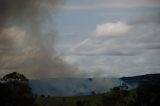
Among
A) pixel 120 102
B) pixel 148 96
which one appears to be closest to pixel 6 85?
pixel 148 96

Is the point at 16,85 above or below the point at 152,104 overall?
above

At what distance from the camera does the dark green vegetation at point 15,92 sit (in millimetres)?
134875

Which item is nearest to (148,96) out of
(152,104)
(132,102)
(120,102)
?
(152,104)

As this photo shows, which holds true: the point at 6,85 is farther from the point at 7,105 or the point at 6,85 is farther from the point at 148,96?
the point at 148,96

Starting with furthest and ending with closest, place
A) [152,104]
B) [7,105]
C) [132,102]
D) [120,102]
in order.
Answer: [120,102], [132,102], [152,104], [7,105]

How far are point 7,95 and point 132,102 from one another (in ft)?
196

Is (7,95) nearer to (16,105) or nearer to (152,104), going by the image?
(16,105)

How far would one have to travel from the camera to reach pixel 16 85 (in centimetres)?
13875

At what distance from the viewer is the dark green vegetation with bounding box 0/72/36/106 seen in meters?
135

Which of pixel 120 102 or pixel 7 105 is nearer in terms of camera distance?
pixel 7 105

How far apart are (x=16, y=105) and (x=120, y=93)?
7481 centimetres

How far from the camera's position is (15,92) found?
452ft

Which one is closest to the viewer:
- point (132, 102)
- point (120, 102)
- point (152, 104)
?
→ point (152, 104)

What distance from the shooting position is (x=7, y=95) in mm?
135500
